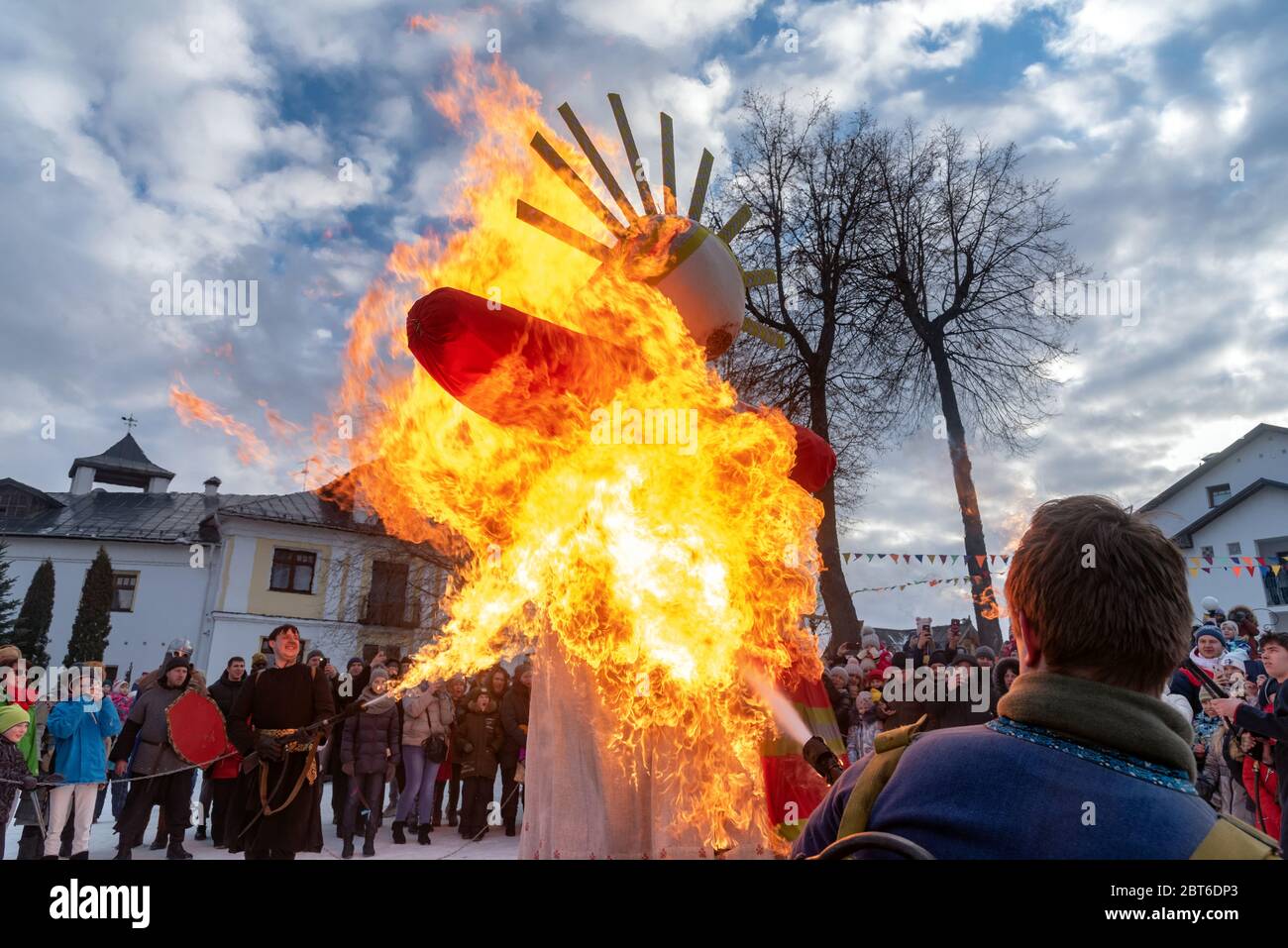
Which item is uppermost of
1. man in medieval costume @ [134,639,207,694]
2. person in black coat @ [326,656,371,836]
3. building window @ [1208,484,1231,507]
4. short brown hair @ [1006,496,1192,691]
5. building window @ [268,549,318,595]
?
building window @ [1208,484,1231,507]

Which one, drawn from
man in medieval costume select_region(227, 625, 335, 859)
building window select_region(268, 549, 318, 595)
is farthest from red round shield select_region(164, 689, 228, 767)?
building window select_region(268, 549, 318, 595)

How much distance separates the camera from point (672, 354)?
12.7 ft

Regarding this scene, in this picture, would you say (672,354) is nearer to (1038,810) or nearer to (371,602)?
(1038,810)

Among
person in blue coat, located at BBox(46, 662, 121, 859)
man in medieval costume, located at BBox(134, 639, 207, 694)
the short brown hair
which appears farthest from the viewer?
man in medieval costume, located at BBox(134, 639, 207, 694)

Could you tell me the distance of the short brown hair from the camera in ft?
4.79

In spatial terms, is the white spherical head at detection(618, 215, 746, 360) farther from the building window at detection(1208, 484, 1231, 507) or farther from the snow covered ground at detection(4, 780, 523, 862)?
the building window at detection(1208, 484, 1231, 507)

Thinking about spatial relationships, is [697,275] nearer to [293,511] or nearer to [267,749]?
[267,749]

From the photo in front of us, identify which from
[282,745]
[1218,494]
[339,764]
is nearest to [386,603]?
[339,764]

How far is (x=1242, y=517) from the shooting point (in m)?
31.4

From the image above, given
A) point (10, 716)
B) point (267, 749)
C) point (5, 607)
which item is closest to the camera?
point (267, 749)

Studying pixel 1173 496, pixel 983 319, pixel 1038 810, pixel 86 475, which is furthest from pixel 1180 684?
pixel 86 475

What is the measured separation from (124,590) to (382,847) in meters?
34.2

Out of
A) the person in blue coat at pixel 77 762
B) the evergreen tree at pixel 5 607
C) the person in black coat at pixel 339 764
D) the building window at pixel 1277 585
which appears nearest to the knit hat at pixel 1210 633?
the person in black coat at pixel 339 764

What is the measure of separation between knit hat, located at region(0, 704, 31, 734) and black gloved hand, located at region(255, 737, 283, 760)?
2129 millimetres
